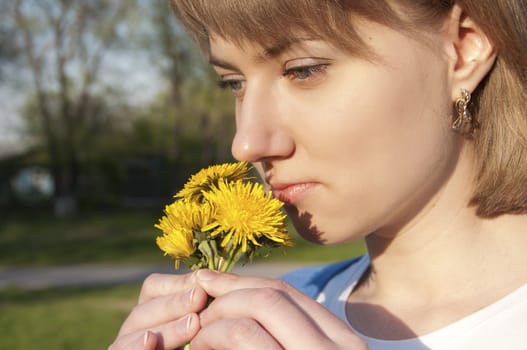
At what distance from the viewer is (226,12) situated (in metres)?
1.70

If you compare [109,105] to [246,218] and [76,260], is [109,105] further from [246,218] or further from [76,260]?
[246,218]

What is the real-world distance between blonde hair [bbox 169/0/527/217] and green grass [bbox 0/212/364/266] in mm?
8569

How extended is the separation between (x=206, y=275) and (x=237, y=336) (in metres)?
0.18

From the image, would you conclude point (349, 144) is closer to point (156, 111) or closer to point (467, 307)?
point (467, 307)

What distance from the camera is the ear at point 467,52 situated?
5.84 feet

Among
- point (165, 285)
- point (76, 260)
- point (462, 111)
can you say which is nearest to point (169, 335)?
point (165, 285)

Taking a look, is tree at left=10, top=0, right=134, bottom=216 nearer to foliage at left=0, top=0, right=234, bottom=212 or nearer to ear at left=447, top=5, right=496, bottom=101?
foliage at left=0, top=0, right=234, bottom=212

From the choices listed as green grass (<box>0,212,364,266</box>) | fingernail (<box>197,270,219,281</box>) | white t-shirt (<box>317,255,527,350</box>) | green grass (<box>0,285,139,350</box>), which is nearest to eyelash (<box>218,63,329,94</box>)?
fingernail (<box>197,270,219,281</box>)

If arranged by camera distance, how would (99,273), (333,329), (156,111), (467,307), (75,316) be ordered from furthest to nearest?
(156,111) → (99,273) → (75,316) → (467,307) → (333,329)

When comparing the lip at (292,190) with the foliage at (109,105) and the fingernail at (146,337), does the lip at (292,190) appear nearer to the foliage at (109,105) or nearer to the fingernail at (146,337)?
the fingernail at (146,337)

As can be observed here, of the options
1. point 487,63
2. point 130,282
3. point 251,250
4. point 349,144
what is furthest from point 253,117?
point 130,282

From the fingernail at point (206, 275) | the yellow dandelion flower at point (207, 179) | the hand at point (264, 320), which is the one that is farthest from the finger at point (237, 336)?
the yellow dandelion flower at point (207, 179)

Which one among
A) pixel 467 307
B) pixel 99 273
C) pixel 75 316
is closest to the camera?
pixel 467 307

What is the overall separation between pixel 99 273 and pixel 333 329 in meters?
13.0
